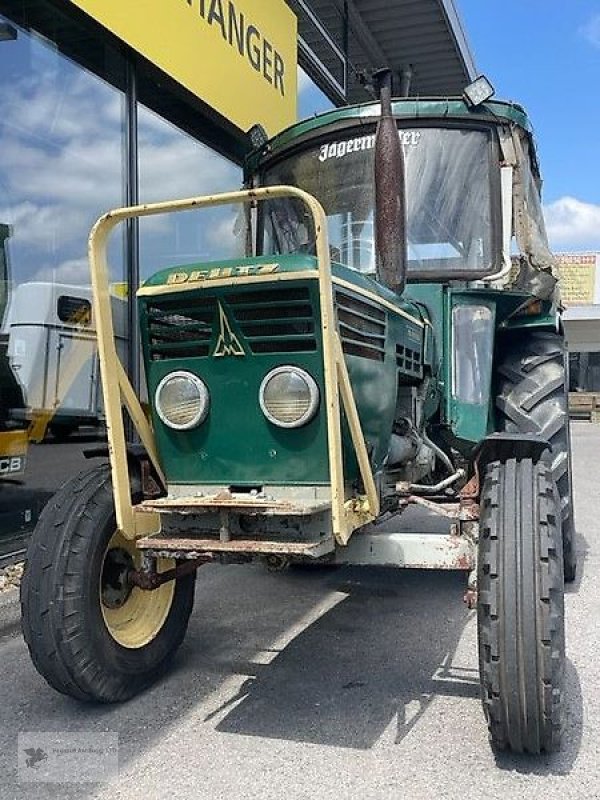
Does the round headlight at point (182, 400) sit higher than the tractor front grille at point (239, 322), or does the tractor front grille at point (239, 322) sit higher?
the tractor front grille at point (239, 322)

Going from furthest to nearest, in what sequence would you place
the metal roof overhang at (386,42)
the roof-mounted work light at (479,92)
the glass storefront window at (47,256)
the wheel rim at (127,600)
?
the metal roof overhang at (386,42), the glass storefront window at (47,256), the roof-mounted work light at (479,92), the wheel rim at (127,600)

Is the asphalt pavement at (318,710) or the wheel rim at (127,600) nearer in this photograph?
the asphalt pavement at (318,710)

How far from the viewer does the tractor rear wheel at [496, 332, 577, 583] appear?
4816 mm

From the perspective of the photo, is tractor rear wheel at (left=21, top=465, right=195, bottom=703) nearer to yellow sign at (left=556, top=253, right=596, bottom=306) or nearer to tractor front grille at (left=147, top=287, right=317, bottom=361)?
tractor front grille at (left=147, top=287, right=317, bottom=361)

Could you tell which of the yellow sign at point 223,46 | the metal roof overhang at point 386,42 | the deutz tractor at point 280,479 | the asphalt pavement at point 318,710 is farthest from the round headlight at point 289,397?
the metal roof overhang at point 386,42

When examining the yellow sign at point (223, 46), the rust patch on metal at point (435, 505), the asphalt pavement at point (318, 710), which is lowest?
the asphalt pavement at point (318, 710)

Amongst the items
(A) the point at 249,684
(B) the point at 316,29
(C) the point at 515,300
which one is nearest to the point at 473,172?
(C) the point at 515,300

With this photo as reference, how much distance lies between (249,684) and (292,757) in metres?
0.71

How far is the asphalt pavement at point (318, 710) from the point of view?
2.81 metres

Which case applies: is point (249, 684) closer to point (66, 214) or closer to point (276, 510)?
point (276, 510)

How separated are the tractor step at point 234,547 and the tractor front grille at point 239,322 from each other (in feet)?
2.30

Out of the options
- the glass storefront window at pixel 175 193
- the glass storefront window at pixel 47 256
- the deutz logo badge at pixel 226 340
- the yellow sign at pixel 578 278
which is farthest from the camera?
the yellow sign at pixel 578 278

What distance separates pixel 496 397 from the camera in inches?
200

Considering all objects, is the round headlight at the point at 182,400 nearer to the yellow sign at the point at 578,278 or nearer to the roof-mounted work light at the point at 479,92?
the roof-mounted work light at the point at 479,92
